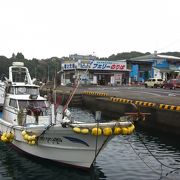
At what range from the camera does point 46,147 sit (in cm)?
1454

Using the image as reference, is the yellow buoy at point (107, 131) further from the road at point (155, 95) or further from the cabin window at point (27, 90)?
the road at point (155, 95)

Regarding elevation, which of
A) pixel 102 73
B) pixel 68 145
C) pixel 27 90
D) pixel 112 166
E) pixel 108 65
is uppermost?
pixel 108 65

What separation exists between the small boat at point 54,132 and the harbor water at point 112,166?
0.43 meters

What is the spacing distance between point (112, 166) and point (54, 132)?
10.5ft

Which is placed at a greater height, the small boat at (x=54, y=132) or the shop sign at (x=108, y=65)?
the shop sign at (x=108, y=65)

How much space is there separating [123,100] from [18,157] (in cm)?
1497

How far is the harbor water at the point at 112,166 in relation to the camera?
45.0 ft

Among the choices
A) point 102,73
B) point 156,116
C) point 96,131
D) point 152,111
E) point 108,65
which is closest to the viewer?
point 96,131

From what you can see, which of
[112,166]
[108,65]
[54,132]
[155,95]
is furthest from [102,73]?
[54,132]

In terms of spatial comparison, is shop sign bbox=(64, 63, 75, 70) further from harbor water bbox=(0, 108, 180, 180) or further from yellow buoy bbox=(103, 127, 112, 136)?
yellow buoy bbox=(103, 127, 112, 136)

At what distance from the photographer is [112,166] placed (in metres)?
14.9

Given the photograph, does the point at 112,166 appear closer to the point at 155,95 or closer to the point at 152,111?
the point at 152,111

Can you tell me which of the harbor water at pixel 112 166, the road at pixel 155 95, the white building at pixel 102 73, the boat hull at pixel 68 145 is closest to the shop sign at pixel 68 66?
the white building at pixel 102 73

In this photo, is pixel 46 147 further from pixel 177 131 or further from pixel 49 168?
pixel 177 131
